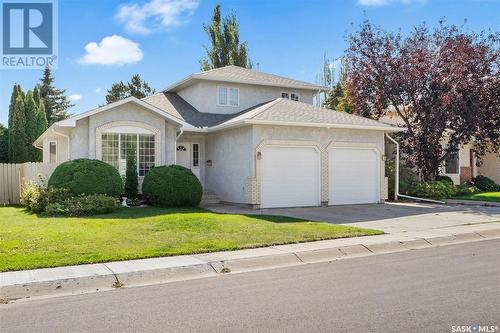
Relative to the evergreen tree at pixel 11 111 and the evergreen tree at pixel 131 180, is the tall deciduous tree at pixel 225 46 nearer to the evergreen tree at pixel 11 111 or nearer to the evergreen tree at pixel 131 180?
the evergreen tree at pixel 11 111

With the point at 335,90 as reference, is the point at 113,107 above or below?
below

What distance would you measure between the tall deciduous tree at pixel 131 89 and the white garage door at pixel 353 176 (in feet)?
99.8

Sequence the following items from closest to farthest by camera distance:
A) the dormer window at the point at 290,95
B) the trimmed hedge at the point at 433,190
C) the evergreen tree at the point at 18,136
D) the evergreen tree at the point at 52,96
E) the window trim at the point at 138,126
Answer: the window trim at the point at 138,126, the trimmed hedge at the point at 433,190, the dormer window at the point at 290,95, the evergreen tree at the point at 18,136, the evergreen tree at the point at 52,96

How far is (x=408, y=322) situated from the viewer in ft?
16.9

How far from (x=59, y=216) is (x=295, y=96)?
14.8 meters

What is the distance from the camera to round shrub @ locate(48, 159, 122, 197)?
647 inches

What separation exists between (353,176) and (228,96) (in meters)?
7.61

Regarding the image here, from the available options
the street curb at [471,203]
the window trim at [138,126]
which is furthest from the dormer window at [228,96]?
the street curb at [471,203]

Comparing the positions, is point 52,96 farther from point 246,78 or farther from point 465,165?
point 465,165

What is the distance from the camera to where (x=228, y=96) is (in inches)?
939

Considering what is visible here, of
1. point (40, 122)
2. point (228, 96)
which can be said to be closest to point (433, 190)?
point (228, 96)

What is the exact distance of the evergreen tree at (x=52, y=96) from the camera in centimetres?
5303

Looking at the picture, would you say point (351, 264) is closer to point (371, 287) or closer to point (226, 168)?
point (371, 287)

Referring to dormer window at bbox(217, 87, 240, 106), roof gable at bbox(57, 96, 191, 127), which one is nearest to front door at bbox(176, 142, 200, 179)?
roof gable at bbox(57, 96, 191, 127)
